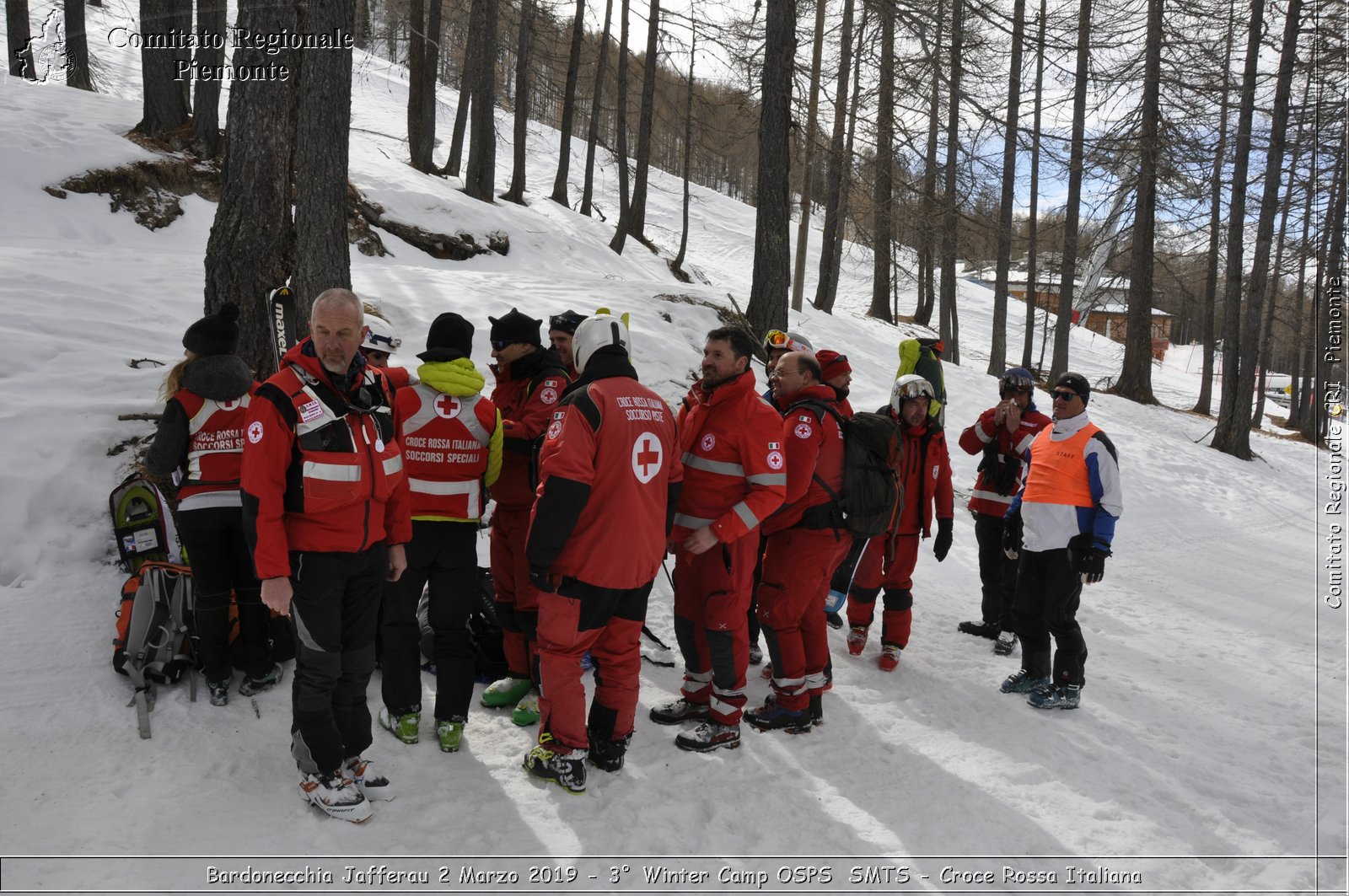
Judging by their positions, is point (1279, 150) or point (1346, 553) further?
point (1279, 150)

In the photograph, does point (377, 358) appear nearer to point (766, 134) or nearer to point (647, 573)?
point (647, 573)

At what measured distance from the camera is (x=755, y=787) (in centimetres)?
415

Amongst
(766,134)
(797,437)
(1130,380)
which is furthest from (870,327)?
(797,437)

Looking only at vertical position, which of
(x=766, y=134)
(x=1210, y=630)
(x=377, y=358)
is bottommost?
(x=1210, y=630)

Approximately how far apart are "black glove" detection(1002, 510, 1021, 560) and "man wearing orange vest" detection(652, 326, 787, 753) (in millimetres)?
2198

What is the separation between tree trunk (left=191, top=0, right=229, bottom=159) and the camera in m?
12.7

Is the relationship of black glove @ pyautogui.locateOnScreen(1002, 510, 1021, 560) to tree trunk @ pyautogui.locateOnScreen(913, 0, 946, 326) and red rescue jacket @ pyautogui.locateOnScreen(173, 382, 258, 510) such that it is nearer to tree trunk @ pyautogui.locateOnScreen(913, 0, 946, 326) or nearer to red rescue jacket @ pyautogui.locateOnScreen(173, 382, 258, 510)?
red rescue jacket @ pyautogui.locateOnScreen(173, 382, 258, 510)

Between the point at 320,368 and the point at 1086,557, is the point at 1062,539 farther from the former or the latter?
the point at 320,368

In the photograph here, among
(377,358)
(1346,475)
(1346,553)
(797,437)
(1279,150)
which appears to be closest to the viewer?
(377,358)

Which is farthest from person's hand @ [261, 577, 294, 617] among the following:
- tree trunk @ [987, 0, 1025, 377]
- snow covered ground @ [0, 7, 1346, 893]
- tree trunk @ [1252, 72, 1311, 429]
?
tree trunk @ [1252, 72, 1311, 429]

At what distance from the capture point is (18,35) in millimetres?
17031

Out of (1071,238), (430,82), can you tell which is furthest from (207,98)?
(1071,238)

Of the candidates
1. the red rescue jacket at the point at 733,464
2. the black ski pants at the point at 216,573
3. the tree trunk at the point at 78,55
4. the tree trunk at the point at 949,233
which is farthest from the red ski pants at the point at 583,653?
the tree trunk at the point at 78,55

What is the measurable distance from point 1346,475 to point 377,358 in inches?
353
